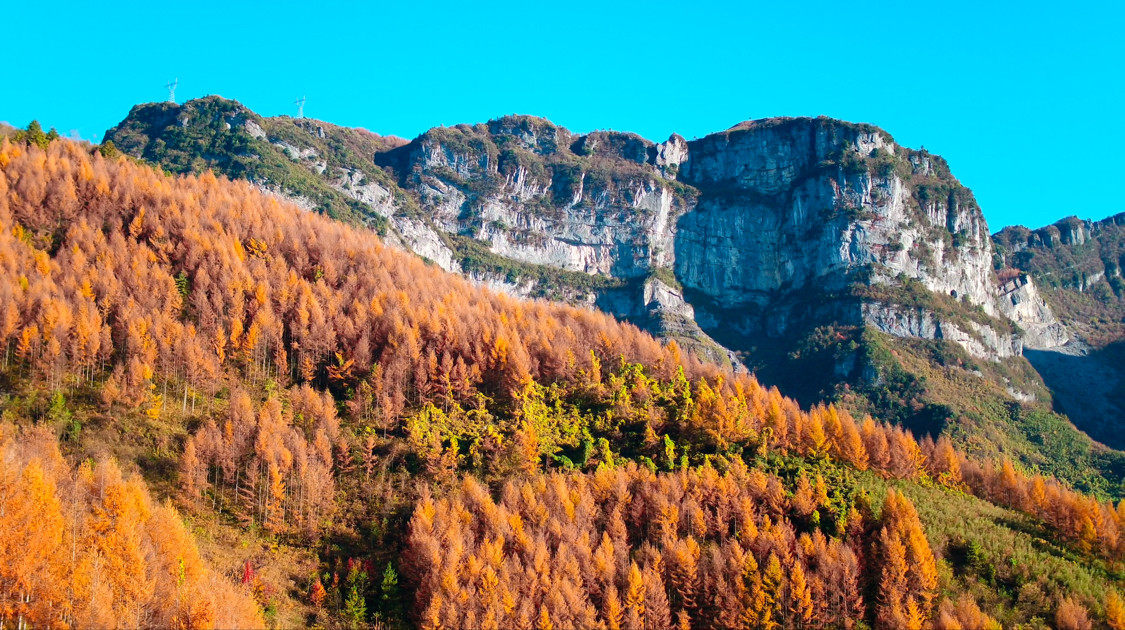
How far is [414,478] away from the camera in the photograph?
81875mm

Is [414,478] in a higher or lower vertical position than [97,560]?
higher

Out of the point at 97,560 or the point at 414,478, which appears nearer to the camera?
the point at 97,560

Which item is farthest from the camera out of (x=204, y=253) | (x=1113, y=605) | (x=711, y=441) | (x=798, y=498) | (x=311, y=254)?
(x=311, y=254)

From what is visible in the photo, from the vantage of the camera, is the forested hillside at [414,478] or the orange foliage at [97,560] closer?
the orange foliage at [97,560]

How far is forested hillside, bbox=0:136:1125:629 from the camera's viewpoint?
63.9 meters

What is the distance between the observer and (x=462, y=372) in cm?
9556

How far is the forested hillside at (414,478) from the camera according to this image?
210 feet

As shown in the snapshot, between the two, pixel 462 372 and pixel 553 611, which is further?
pixel 462 372

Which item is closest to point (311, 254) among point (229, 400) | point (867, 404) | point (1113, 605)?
point (229, 400)

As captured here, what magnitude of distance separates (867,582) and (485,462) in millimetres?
41505

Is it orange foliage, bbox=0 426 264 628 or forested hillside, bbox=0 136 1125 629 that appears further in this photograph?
forested hillside, bbox=0 136 1125 629

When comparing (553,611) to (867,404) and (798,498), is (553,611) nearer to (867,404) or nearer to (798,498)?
(798,498)

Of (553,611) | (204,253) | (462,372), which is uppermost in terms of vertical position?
(204,253)

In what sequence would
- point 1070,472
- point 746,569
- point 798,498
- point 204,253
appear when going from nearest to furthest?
1. point 746,569
2. point 798,498
3. point 204,253
4. point 1070,472
